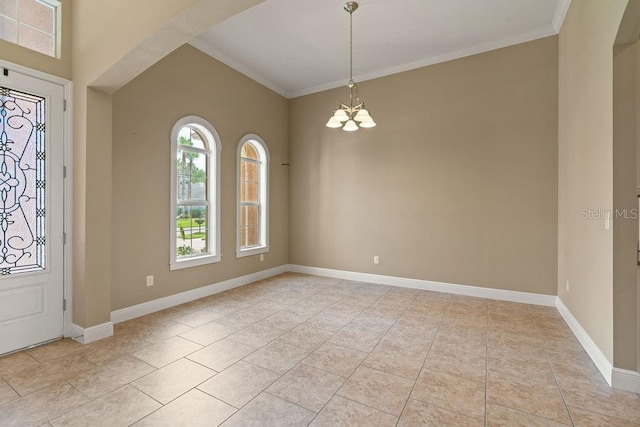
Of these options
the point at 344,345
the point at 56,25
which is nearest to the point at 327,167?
the point at 344,345

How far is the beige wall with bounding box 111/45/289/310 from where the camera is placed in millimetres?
3426

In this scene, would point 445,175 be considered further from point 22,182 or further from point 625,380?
point 22,182

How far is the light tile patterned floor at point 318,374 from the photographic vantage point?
190 cm

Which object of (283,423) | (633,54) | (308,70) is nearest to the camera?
(283,423)

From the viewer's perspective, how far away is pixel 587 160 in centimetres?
280

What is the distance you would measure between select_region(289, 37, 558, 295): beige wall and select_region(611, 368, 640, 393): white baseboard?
6.57 ft

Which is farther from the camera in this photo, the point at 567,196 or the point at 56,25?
the point at 567,196

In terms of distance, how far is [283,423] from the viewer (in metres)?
1.82

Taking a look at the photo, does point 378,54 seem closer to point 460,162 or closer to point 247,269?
point 460,162

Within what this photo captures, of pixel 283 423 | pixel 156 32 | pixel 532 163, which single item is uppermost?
pixel 156 32

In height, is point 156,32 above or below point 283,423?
above

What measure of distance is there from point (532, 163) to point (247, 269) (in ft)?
14.8

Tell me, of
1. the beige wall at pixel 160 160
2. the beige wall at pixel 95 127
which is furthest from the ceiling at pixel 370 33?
the beige wall at pixel 95 127

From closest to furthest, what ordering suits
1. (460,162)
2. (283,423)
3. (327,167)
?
(283,423)
(460,162)
(327,167)
